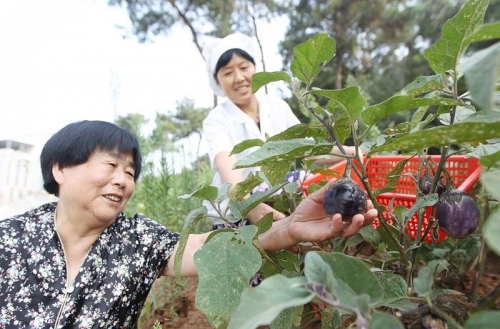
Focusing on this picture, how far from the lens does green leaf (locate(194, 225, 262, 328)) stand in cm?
57

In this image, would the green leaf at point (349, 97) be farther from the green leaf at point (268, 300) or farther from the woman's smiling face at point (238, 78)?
the woman's smiling face at point (238, 78)

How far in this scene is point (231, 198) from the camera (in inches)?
32.5

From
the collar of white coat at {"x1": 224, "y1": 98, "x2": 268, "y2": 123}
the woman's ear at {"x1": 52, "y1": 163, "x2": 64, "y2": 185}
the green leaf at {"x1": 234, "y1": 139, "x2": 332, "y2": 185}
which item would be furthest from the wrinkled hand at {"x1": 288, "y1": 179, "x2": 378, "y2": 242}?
the collar of white coat at {"x1": 224, "y1": 98, "x2": 268, "y2": 123}

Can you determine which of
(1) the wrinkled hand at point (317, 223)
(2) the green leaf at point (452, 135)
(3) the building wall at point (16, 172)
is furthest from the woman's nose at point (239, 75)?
(3) the building wall at point (16, 172)

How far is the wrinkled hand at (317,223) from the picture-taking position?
641mm

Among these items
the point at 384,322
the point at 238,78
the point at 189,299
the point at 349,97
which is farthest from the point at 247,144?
the point at 189,299

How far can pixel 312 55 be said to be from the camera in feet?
2.01

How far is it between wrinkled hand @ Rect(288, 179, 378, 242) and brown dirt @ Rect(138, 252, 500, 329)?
70 cm

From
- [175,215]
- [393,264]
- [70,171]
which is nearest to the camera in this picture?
[393,264]

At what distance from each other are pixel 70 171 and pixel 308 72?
0.69 m

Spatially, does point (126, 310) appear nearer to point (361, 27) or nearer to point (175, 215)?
point (175, 215)

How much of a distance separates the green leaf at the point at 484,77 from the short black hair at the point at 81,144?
0.92m

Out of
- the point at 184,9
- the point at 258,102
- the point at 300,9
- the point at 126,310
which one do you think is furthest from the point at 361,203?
the point at 300,9

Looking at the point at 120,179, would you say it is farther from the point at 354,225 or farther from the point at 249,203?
the point at 354,225
